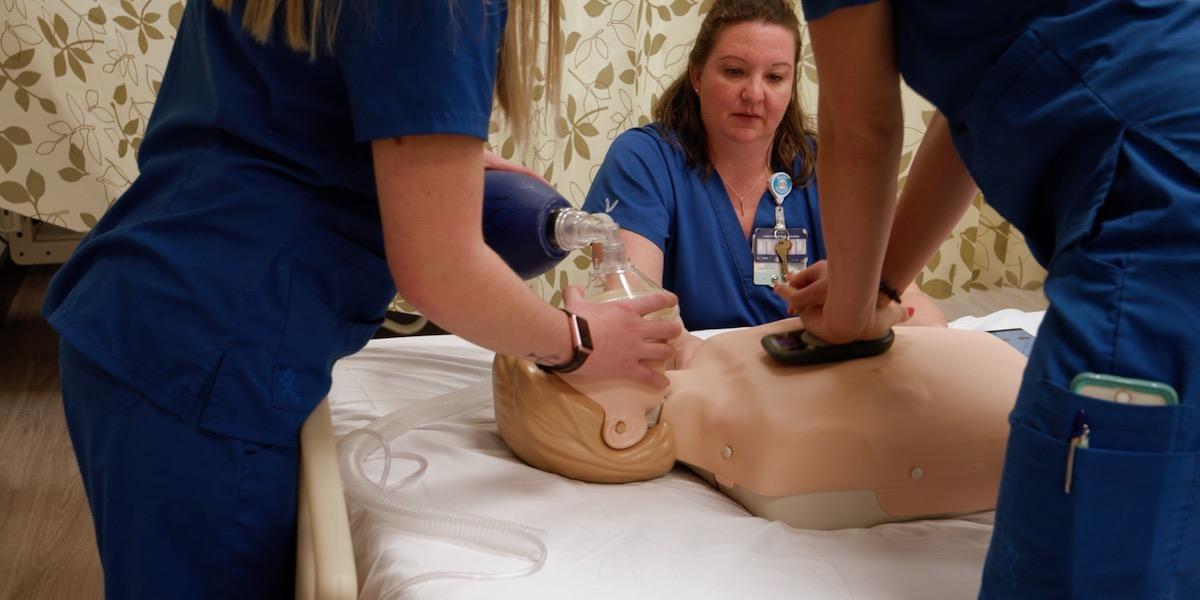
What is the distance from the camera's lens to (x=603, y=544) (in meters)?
1.27

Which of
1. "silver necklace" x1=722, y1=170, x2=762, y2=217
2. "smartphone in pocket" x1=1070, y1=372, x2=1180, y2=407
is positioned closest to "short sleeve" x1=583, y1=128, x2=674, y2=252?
"silver necklace" x1=722, y1=170, x2=762, y2=217

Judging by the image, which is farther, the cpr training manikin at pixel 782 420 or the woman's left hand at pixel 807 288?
the woman's left hand at pixel 807 288

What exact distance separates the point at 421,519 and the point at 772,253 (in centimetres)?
126

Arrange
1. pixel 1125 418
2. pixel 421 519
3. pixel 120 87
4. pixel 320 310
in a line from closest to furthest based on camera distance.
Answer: pixel 1125 418 → pixel 320 310 → pixel 421 519 → pixel 120 87

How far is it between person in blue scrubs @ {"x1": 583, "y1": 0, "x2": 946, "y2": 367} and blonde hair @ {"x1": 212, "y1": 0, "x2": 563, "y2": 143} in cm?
106

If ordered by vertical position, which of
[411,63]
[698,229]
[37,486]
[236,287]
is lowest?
[37,486]

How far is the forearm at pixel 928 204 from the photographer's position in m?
1.38

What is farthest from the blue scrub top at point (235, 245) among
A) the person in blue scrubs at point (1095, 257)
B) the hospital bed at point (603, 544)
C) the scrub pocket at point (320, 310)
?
the person in blue scrubs at point (1095, 257)

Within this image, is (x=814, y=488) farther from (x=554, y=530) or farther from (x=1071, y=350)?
(x=1071, y=350)

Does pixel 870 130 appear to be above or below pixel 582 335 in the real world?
above

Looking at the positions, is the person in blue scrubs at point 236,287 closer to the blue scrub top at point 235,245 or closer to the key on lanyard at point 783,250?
the blue scrub top at point 235,245

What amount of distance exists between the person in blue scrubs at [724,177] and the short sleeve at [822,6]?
1.12 meters

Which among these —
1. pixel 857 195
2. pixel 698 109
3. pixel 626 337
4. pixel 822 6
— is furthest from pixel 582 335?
pixel 698 109

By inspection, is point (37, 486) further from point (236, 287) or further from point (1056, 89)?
point (1056, 89)
